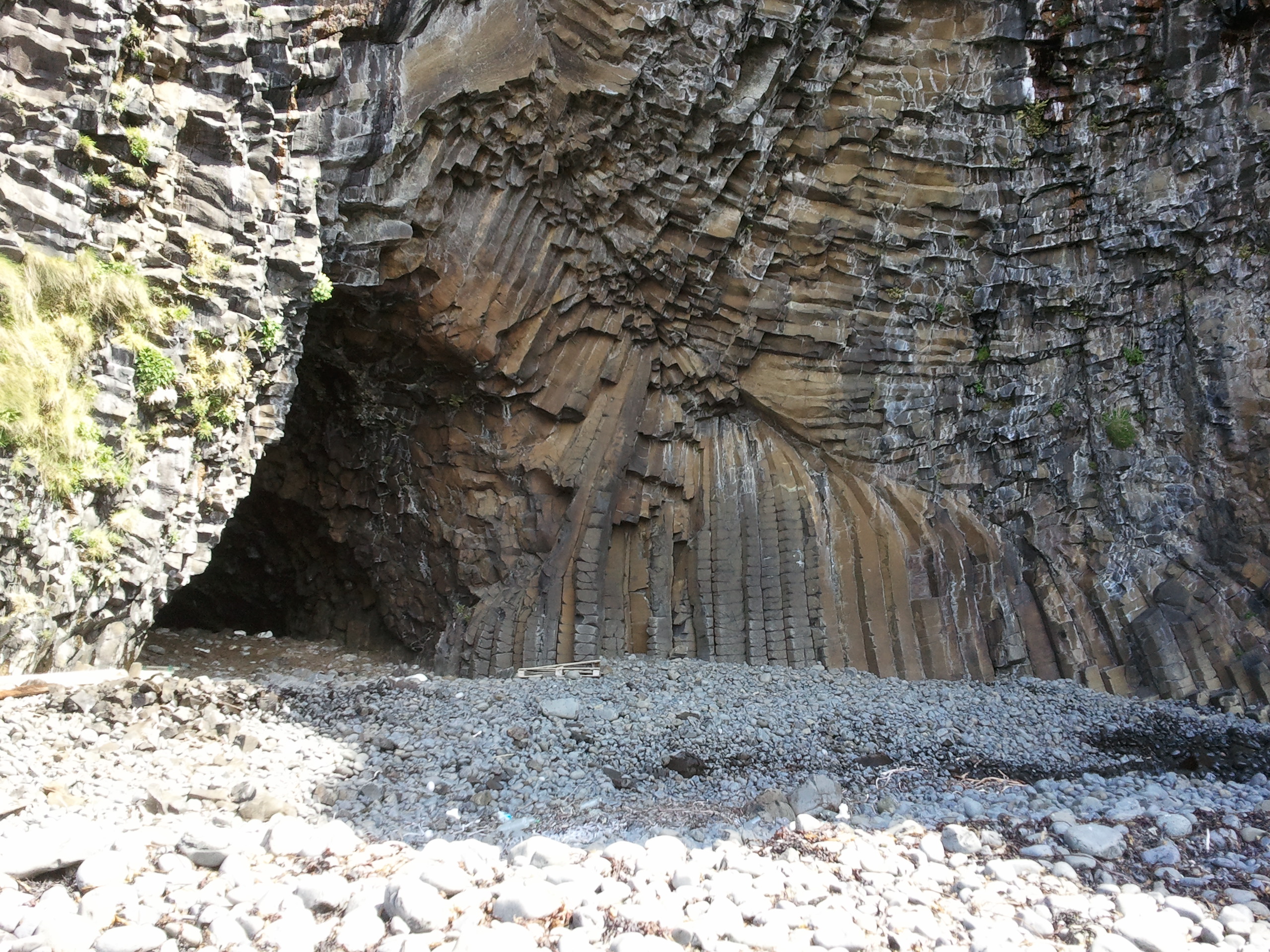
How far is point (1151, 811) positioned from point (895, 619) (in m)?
5.93

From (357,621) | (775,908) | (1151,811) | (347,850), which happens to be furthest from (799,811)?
(357,621)

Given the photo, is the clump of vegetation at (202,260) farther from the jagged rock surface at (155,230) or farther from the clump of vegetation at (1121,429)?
the clump of vegetation at (1121,429)

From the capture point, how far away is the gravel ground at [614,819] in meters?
4.07

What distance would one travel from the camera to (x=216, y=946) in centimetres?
375

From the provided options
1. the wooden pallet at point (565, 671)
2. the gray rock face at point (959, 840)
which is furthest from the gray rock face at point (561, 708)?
the gray rock face at point (959, 840)

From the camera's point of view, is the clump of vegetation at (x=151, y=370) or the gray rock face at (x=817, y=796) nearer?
the gray rock face at (x=817, y=796)

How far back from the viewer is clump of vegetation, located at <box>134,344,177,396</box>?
26.4 ft

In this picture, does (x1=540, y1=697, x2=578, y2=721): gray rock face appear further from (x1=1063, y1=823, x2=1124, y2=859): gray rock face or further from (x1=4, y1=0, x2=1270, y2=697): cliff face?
(x1=1063, y1=823, x2=1124, y2=859): gray rock face

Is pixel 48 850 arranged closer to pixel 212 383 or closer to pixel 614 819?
pixel 614 819

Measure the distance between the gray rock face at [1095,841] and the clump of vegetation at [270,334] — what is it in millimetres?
8098

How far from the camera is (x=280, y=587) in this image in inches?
610

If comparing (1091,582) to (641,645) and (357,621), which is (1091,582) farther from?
(357,621)

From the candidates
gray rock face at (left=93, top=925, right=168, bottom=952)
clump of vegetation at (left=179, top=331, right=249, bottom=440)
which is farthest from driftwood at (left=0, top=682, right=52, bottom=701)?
gray rock face at (left=93, top=925, right=168, bottom=952)

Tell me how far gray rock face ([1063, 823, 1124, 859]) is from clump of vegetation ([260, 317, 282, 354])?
810cm
